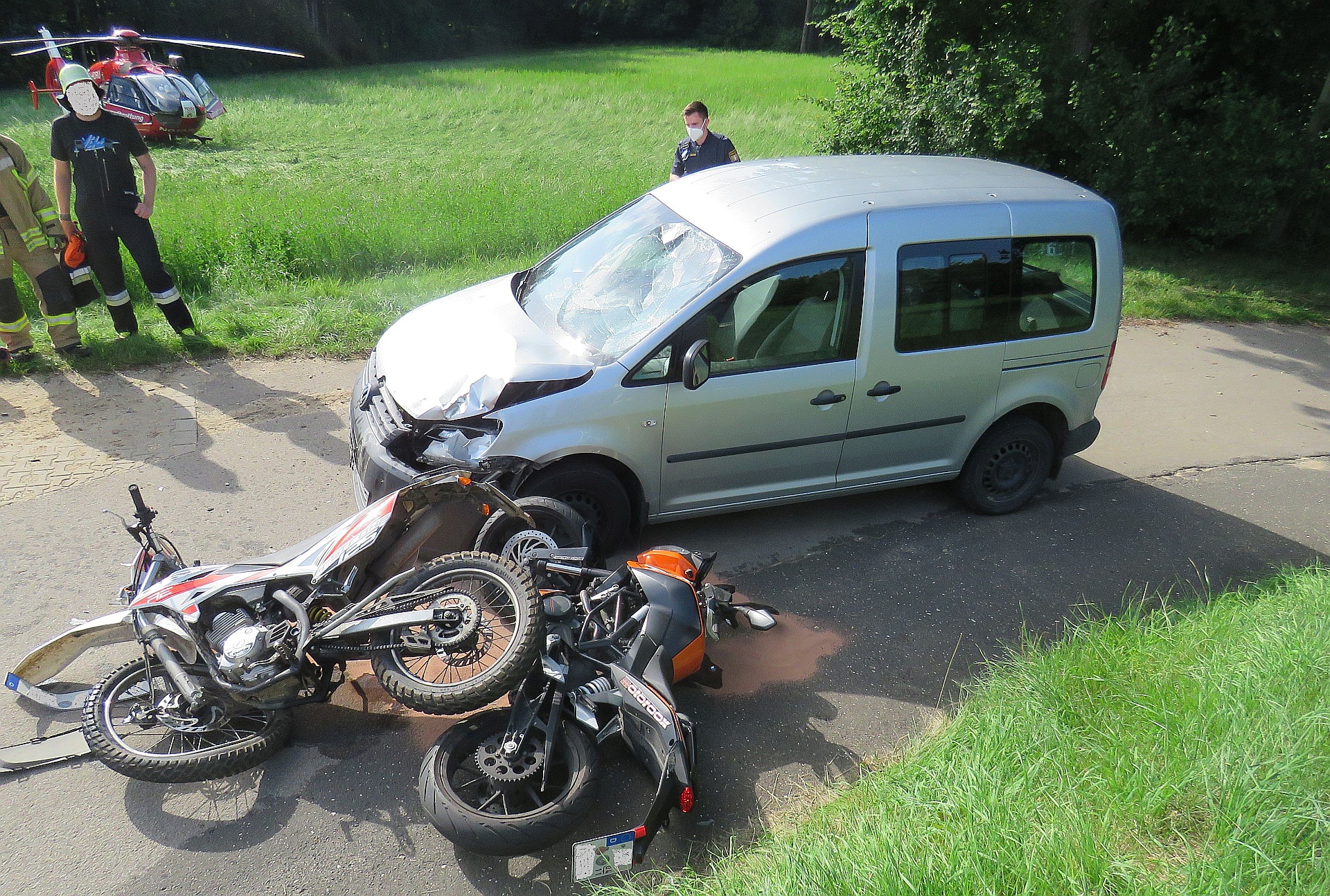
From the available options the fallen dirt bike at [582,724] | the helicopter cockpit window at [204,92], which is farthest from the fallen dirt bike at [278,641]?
the helicopter cockpit window at [204,92]

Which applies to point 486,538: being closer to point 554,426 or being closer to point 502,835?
point 554,426

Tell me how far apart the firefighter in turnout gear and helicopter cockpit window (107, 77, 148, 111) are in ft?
49.0

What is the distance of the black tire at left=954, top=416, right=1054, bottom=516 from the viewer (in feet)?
18.8

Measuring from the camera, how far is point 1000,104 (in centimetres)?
1262

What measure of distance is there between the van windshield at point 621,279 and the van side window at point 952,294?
1087 millimetres

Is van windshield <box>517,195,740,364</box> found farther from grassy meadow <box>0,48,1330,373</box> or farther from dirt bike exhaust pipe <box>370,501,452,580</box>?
grassy meadow <box>0,48,1330,373</box>

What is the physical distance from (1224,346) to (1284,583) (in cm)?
535

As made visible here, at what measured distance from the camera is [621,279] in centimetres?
528

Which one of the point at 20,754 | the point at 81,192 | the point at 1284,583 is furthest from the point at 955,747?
the point at 81,192

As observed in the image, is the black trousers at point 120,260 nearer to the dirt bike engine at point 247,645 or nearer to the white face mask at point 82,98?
the white face mask at point 82,98

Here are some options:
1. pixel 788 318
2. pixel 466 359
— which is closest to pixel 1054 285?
pixel 788 318

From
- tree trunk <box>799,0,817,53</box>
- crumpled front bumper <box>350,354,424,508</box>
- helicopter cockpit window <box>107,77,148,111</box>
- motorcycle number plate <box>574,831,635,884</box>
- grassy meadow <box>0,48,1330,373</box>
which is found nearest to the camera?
motorcycle number plate <box>574,831,635,884</box>

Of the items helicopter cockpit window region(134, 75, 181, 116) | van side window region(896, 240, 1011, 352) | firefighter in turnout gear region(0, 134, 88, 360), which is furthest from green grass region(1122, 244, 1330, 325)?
helicopter cockpit window region(134, 75, 181, 116)

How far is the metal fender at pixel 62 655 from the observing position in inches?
146
